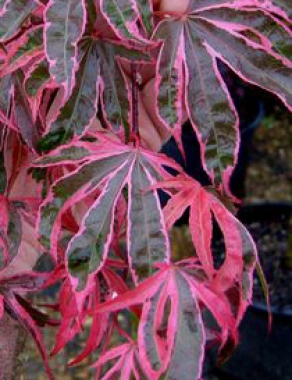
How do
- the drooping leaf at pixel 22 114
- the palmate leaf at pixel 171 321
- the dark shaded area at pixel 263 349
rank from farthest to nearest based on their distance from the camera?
the dark shaded area at pixel 263 349 → the drooping leaf at pixel 22 114 → the palmate leaf at pixel 171 321

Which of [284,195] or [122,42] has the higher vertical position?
[122,42]

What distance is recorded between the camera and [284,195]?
274cm

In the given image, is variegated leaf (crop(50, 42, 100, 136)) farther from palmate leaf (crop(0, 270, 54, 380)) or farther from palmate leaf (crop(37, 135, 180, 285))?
palmate leaf (crop(0, 270, 54, 380))

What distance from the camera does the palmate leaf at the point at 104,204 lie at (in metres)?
0.61

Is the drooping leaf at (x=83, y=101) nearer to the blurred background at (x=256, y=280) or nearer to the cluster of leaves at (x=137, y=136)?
the cluster of leaves at (x=137, y=136)

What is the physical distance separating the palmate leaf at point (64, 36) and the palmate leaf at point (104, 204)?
0.08m

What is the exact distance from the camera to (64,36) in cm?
60

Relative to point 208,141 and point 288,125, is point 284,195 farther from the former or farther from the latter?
point 208,141

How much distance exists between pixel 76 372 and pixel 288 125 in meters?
1.49

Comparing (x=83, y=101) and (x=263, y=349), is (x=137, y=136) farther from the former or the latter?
(x=263, y=349)

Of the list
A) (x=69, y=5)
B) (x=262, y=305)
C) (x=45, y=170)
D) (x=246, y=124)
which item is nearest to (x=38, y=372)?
(x=262, y=305)

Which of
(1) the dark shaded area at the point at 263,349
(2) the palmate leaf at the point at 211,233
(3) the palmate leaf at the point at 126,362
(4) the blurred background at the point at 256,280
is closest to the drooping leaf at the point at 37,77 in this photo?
(2) the palmate leaf at the point at 211,233

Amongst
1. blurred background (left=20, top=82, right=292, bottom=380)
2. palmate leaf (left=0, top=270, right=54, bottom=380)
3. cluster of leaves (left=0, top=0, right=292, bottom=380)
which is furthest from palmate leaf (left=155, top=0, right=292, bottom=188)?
blurred background (left=20, top=82, right=292, bottom=380)

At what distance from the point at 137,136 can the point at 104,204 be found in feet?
0.30
